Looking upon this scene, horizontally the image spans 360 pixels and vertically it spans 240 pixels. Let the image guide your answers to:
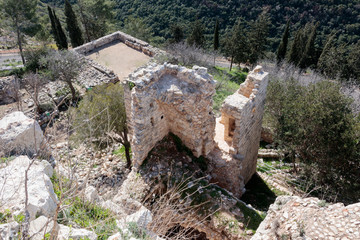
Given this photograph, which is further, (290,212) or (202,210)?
(202,210)

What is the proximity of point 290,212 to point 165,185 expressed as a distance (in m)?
4.62

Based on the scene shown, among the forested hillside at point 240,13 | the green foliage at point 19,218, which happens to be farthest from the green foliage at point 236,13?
the green foliage at point 19,218

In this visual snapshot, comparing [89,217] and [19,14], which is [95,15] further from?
[89,217]

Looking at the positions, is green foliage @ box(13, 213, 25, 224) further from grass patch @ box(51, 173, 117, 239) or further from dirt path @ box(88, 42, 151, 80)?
dirt path @ box(88, 42, 151, 80)

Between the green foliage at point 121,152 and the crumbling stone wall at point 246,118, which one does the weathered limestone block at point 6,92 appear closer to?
the green foliage at point 121,152

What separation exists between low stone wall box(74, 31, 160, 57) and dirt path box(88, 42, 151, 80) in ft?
1.29

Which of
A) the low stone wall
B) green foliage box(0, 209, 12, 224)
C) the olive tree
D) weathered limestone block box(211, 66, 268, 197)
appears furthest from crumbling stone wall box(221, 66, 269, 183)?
the low stone wall

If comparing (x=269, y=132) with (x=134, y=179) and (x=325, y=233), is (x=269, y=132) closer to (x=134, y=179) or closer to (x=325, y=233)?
(x=134, y=179)

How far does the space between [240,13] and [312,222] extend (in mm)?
44498

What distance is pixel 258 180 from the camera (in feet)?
44.4

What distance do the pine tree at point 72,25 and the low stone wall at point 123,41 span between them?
14.5ft

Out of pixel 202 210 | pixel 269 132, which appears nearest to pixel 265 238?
pixel 202 210

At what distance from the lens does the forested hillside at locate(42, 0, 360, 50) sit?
1650 inches

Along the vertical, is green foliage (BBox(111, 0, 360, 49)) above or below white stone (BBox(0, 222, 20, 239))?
below
